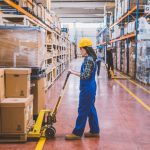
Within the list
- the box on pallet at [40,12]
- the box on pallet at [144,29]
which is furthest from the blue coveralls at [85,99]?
the box on pallet at [144,29]

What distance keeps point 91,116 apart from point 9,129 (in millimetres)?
1516

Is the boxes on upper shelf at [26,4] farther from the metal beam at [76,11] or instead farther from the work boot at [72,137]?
the metal beam at [76,11]

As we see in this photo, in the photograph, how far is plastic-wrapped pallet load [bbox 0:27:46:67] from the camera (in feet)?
21.1

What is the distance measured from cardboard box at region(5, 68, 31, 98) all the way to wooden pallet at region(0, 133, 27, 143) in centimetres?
74

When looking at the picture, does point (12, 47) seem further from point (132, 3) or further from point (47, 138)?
point (132, 3)

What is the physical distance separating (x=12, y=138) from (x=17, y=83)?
102 centimetres

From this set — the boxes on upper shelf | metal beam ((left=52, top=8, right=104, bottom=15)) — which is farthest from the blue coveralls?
metal beam ((left=52, top=8, right=104, bottom=15))

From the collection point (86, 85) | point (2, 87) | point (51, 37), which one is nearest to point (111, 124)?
point (86, 85)

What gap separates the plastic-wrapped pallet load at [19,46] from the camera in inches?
253

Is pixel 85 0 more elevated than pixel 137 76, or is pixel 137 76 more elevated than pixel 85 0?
pixel 85 0

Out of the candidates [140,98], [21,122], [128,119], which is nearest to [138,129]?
[128,119]

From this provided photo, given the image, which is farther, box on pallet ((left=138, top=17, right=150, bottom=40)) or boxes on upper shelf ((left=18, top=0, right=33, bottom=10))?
box on pallet ((left=138, top=17, right=150, bottom=40))

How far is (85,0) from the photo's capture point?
32844 millimetres

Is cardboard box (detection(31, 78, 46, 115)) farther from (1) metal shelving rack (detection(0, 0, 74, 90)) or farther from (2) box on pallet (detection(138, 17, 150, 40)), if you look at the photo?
(2) box on pallet (detection(138, 17, 150, 40))
